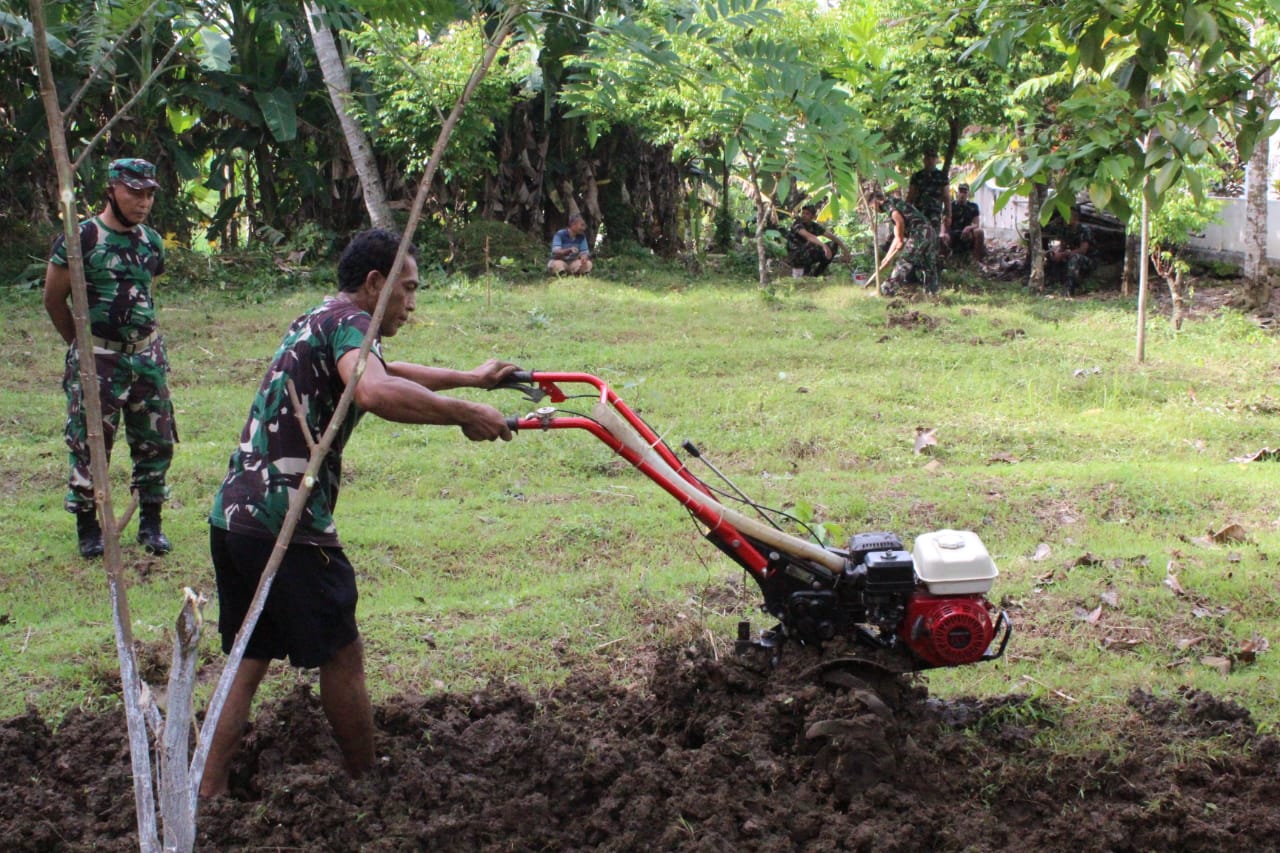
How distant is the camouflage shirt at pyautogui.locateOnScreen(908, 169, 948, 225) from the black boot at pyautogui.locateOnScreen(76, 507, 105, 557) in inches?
467

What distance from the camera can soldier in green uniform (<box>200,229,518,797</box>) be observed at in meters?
3.38

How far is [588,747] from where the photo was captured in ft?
12.9

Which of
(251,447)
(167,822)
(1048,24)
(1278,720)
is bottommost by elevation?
(1278,720)

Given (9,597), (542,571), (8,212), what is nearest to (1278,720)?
(542,571)

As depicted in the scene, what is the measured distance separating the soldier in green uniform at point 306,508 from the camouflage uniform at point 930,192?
12931 millimetres

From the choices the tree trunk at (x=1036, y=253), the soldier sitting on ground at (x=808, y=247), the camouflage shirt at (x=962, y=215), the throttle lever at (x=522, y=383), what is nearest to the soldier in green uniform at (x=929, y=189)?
the tree trunk at (x=1036, y=253)

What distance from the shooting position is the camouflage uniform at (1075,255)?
15547 mm

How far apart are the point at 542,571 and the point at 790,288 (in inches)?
387

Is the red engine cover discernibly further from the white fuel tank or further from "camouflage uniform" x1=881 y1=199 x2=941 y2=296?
"camouflage uniform" x1=881 y1=199 x2=941 y2=296

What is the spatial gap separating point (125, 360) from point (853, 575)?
12.4ft

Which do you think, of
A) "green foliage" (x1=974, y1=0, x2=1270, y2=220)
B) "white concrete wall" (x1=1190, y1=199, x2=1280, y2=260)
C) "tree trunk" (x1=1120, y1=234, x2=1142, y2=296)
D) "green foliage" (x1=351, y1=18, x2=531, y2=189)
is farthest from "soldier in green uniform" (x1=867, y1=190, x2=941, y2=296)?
"green foliage" (x1=974, y1=0, x2=1270, y2=220)

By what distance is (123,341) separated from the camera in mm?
5809

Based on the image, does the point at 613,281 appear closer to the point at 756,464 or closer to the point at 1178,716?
the point at 756,464

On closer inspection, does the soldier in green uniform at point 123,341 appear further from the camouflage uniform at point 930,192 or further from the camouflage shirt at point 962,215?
the camouflage shirt at point 962,215
